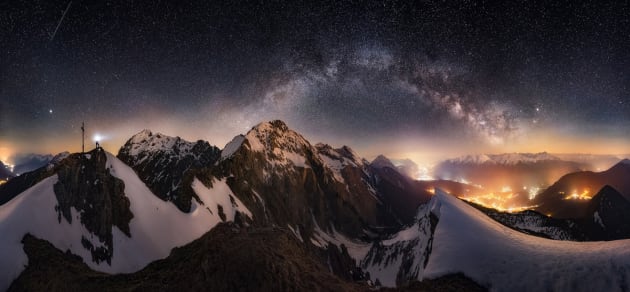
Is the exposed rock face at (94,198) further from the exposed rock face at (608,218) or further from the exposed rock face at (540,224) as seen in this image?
the exposed rock face at (608,218)

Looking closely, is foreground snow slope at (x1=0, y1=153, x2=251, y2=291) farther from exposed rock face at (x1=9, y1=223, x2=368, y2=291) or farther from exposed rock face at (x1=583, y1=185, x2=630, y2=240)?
exposed rock face at (x1=583, y1=185, x2=630, y2=240)

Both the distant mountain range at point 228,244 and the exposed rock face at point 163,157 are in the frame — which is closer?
the distant mountain range at point 228,244

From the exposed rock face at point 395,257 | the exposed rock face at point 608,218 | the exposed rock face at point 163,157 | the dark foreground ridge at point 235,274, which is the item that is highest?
the exposed rock face at point 163,157

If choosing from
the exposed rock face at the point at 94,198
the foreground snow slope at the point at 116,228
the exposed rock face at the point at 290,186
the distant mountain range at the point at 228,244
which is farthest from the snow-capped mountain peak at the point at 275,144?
the exposed rock face at the point at 94,198

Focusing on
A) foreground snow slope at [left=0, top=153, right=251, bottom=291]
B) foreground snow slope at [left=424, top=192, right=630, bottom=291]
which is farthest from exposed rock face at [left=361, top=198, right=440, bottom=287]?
foreground snow slope at [left=424, top=192, right=630, bottom=291]

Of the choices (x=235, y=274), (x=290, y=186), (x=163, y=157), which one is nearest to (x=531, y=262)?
(x=235, y=274)

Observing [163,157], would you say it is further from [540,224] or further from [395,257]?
[540,224]
